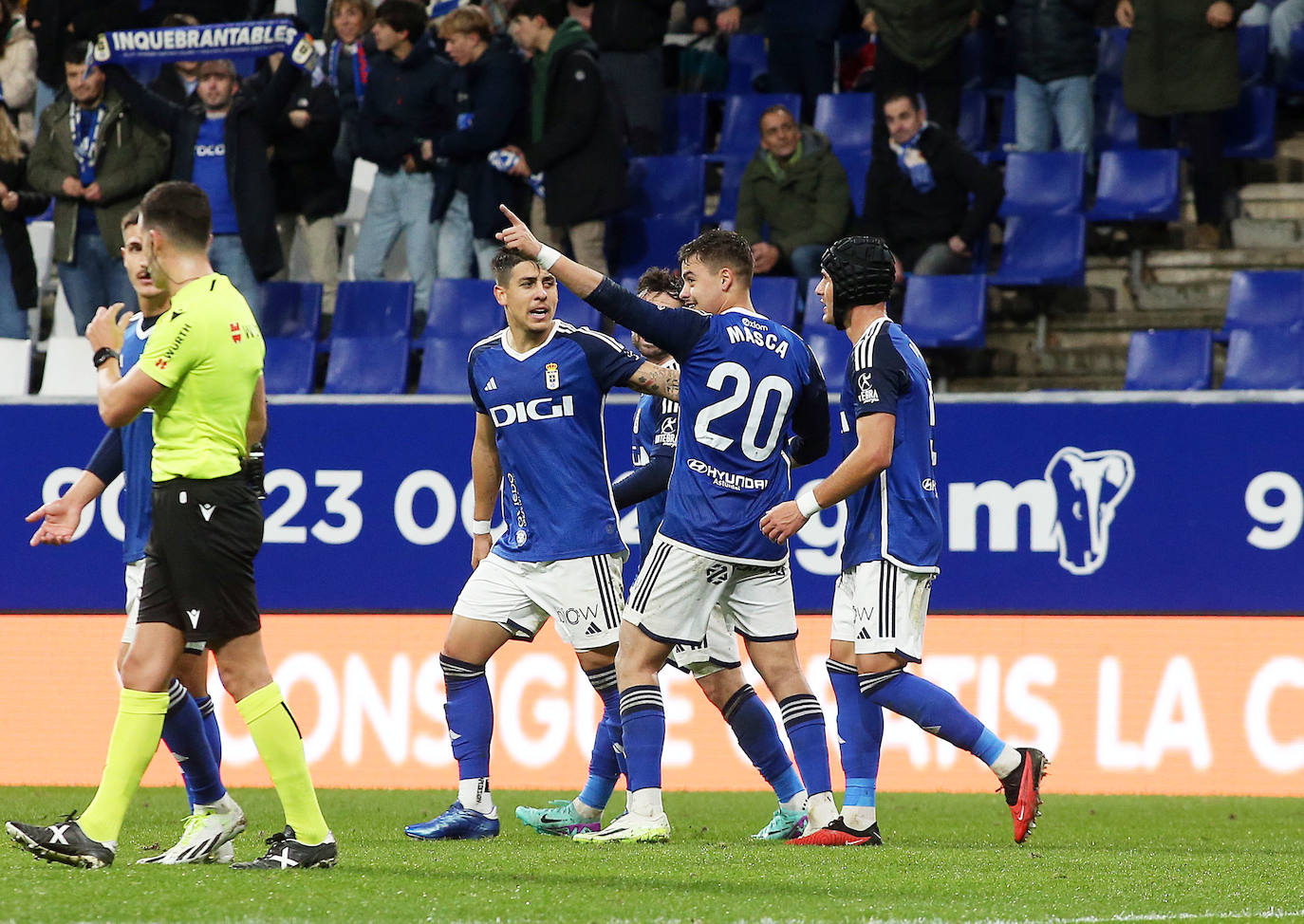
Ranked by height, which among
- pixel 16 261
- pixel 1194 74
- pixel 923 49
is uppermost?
pixel 923 49

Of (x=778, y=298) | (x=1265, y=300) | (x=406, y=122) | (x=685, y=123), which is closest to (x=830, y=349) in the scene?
(x=778, y=298)

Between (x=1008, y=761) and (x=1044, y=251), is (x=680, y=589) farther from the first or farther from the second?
(x=1044, y=251)

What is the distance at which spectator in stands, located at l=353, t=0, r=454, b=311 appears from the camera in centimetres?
1238

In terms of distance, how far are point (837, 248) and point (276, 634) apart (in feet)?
15.3

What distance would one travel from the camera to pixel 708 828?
7719 mm

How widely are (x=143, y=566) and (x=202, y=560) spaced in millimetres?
1397

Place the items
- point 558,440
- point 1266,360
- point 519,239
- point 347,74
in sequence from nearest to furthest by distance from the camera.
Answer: point 519,239, point 558,440, point 1266,360, point 347,74

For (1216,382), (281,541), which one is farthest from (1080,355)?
(281,541)

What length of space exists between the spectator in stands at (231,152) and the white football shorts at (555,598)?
5728 mm

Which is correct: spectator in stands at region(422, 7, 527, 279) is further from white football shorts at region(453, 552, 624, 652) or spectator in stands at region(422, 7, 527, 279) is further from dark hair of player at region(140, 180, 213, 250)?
dark hair of player at region(140, 180, 213, 250)

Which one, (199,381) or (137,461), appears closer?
(199,381)

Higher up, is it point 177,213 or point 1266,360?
point 177,213

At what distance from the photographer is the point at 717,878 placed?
5660 millimetres

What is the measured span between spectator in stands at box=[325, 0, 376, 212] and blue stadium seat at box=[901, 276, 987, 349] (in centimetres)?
401
